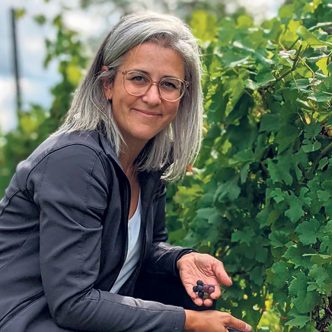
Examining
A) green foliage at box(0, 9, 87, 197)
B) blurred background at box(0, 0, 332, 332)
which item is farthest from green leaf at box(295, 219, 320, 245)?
green foliage at box(0, 9, 87, 197)

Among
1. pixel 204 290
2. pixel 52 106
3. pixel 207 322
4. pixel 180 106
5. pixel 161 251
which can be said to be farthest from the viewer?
pixel 52 106

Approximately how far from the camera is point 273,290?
3.19 m

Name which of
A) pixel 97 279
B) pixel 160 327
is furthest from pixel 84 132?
pixel 160 327

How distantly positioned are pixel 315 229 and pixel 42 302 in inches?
34.5

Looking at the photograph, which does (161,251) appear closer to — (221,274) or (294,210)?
(221,274)

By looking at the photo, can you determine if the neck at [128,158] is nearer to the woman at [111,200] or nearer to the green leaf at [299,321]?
the woman at [111,200]

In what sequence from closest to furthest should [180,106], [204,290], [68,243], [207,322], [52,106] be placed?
[68,243] → [207,322] → [204,290] → [180,106] → [52,106]

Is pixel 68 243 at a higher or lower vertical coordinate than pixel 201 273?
higher

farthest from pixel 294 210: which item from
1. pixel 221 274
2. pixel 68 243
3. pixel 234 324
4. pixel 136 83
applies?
pixel 68 243

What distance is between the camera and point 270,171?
3.16 meters

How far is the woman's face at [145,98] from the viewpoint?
2.95 m

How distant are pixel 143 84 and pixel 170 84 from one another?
10 cm

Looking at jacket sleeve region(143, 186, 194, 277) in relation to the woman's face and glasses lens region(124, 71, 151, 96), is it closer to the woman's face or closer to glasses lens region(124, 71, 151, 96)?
the woman's face

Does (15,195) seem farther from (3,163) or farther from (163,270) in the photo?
(3,163)
